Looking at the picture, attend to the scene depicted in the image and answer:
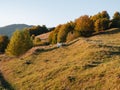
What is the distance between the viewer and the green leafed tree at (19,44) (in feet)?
278

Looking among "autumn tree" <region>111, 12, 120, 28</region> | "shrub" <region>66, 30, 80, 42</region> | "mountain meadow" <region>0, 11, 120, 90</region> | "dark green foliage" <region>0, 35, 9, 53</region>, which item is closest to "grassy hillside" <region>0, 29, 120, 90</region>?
"mountain meadow" <region>0, 11, 120, 90</region>

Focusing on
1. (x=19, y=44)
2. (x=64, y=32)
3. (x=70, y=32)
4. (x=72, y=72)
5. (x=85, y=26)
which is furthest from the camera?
(x=64, y=32)

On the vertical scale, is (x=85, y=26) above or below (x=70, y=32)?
above

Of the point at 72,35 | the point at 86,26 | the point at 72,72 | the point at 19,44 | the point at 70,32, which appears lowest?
the point at 72,72

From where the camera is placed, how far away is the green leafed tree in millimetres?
84812

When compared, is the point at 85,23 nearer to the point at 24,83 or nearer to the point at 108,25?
the point at 108,25

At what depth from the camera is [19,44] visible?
3460 inches

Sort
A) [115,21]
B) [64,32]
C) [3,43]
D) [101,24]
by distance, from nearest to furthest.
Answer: [101,24] → [115,21] → [64,32] → [3,43]

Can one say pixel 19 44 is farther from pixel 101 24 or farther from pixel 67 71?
pixel 67 71

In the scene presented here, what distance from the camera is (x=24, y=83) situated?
45031 mm

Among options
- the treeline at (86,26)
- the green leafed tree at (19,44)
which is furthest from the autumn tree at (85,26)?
the green leafed tree at (19,44)

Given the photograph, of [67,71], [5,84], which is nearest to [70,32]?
[67,71]

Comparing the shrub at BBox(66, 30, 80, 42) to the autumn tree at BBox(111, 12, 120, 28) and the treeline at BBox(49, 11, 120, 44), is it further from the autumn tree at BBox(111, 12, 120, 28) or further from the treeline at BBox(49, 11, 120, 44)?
the autumn tree at BBox(111, 12, 120, 28)

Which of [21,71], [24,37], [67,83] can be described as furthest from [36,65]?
[24,37]
